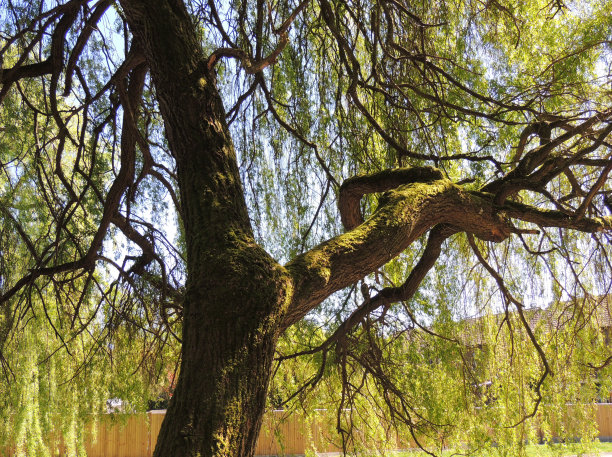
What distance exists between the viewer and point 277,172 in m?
3.72

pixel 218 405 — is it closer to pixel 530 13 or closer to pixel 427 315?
pixel 427 315

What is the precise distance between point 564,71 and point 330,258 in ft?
9.75

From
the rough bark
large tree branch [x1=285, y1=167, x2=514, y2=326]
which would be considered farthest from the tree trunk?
large tree branch [x1=285, y1=167, x2=514, y2=326]

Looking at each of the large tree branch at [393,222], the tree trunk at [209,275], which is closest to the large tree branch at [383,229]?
the large tree branch at [393,222]

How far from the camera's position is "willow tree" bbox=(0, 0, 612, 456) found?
155 centimetres

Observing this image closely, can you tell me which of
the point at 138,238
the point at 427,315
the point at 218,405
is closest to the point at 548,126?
the point at 427,315

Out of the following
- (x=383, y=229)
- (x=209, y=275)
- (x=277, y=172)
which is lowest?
(x=209, y=275)

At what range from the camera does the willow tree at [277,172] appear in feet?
5.09

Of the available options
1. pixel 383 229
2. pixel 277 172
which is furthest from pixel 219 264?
pixel 277 172

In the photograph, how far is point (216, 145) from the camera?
70.3 inches

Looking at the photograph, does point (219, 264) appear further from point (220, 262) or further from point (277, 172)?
point (277, 172)

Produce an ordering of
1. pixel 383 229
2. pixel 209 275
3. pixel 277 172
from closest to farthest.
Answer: pixel 209 275
pixel 383 229
pixel 277 172

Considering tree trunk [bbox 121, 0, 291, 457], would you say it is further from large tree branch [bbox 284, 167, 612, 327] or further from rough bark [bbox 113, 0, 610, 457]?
large tree branch [bbox 284, 167, 612, 327]

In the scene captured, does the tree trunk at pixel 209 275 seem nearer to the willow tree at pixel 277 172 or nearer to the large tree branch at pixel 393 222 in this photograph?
the willow tree at pixel 277 172
